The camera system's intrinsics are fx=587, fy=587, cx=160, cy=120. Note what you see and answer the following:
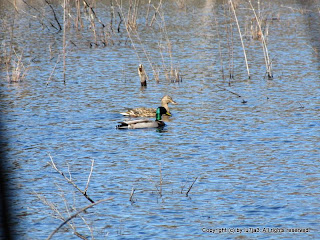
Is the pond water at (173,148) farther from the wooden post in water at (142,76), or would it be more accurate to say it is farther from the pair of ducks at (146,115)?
the wooden post in water at (142,76)

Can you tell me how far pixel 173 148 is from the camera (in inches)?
523

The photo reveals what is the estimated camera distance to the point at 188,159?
39.8 ft

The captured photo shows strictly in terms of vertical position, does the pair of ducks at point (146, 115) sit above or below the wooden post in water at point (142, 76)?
below

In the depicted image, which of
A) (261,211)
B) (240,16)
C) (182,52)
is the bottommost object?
(261,211)

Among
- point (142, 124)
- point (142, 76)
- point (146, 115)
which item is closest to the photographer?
point (142, 124)

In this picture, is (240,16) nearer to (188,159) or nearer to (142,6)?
(142,6)

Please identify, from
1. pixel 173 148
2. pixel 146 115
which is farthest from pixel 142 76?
pixel 173 148

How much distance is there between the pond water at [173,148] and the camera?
830 cm

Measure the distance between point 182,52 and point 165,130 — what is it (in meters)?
14.6

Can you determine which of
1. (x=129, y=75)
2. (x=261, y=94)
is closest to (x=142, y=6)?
(x=129, y=75)

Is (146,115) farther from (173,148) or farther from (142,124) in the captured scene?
(173,148)

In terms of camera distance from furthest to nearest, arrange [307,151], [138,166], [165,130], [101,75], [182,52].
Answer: [182,52], [101,75], [165,130], [307,151], [138,166]

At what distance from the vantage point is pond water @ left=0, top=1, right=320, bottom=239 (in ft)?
27.2

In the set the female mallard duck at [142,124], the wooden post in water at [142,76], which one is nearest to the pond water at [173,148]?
the female mallard duck at [142,124]
